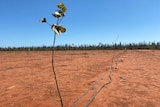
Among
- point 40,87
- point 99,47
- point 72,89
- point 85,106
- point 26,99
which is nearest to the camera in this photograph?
point 85,106

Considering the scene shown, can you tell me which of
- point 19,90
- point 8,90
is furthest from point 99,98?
point 8,90

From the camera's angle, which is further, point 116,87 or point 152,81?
point 152,81

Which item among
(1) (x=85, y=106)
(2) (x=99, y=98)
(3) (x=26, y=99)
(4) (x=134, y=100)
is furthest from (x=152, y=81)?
(3) (x=26, y=99)

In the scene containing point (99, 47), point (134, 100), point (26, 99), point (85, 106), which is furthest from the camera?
point (99, 47)

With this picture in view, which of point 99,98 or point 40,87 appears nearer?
point 99,98

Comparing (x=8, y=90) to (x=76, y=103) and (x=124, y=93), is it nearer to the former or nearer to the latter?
(x=76, y=103)

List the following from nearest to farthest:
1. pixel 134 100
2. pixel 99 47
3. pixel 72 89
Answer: pixel 134 100
pixel 72 89
pixel 99 47

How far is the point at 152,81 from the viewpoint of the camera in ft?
16.9

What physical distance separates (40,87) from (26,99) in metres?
0.94

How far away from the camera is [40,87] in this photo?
486 cm

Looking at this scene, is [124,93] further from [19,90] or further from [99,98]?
[19,90]

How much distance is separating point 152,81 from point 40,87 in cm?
308

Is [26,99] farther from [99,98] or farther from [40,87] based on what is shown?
[99,98]

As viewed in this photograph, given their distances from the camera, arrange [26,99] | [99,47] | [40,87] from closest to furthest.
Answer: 1. [26,99]
2. [40,87]
3. [99,47]
